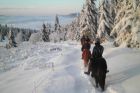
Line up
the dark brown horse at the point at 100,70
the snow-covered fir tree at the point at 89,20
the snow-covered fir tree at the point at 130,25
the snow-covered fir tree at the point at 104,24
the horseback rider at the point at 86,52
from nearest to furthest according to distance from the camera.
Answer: the dark brown horse at the point at 100,70
the horseback rider at the point at 86,52
the snow-covered fir tree at the point at 130,25
the snow-covered fir tree at the point at 104,24
the snow-covered fir tree at the point at 89,20

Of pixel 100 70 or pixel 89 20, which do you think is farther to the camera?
pixel 89 20

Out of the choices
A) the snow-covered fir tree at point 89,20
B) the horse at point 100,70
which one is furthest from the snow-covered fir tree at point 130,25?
the snow-covered fir tree at point 89,20

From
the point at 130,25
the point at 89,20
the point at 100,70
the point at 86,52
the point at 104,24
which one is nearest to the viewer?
the point at 100,70

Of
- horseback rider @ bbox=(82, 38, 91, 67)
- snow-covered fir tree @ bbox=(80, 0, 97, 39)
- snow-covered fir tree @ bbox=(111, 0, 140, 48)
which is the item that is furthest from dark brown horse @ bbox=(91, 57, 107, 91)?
snow-covered fir tree @ bbox=(80, 0, 97, 39)

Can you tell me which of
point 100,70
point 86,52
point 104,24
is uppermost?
point 104,24

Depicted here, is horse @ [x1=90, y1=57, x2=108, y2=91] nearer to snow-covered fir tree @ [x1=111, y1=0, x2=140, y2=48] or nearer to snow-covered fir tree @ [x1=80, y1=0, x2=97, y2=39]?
snow-covered fir tree @ [x1=111, y1=0, x2=140, y2=48]

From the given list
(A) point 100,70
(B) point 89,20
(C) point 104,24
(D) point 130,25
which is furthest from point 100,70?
(B) point 89,20

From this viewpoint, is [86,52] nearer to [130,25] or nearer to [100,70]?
[100,70]

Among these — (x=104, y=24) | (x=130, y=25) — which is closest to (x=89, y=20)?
(x=104, y=24)

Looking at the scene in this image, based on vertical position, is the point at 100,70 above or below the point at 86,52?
below

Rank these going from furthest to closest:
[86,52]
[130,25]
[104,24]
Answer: [104,24], [130,25], [86,52]

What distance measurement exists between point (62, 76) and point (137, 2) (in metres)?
9.46

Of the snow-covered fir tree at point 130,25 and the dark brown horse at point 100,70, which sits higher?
the snow-covered fir tree at point 130,25

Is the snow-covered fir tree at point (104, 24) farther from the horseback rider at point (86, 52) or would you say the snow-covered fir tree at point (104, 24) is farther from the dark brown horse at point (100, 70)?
the dark brown horse at point (100, 70)
